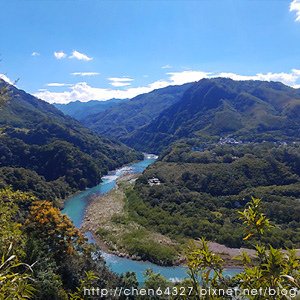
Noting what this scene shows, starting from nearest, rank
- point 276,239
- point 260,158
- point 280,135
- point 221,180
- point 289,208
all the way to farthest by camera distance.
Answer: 1. point 276,239
2. point 289,208
3. point 221,180
4. point 260,158
5. point 280,135

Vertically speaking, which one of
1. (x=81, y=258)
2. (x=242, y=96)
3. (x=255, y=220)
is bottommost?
(x=81, y=258)

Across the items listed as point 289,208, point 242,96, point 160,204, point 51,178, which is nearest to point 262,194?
point 289,208

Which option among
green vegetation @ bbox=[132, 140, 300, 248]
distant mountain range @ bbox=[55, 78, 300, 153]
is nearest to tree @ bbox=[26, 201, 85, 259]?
green vegetation @ bbox=[132, 140, 300, 248]

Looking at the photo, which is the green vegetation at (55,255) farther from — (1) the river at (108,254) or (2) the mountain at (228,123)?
(2) the mountain at (228,123)

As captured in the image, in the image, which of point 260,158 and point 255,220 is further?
point 260,158

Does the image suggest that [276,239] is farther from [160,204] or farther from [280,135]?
[280,135]

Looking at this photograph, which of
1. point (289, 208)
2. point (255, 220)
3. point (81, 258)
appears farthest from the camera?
point (289, 208)

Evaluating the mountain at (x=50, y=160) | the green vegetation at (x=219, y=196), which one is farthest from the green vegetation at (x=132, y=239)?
the mountain at (x=50, y=160)

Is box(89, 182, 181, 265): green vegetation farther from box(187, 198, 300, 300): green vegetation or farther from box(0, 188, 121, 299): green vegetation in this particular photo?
box(187, 198, 300, 300): green vegetation
